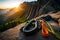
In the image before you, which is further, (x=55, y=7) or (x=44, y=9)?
(x=55, y=7)

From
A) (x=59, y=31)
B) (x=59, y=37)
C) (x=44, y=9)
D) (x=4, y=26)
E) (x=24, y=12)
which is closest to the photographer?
(x=59, y=37)

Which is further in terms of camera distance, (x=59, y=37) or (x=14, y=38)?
(x=14, y=38)

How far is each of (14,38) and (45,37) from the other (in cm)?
334

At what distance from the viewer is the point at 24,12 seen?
168ft

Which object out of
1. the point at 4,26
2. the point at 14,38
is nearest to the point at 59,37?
the point at 14,38

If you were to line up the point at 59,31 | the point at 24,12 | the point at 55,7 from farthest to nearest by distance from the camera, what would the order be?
the point at 24,12
the point at 55,7
the point at 59,31

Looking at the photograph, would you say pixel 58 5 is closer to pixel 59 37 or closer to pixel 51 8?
pixel 51 8

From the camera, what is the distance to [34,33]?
16.9 m

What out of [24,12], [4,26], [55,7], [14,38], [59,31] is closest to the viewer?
[14,38]

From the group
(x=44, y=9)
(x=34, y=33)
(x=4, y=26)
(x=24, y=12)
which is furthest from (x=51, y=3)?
(x=34, y=33)

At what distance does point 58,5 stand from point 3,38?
106ft

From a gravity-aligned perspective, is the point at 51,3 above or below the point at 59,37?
above

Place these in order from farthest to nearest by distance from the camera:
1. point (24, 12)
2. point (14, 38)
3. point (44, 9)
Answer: point (24, 12) → point (44, 9) → point (14, 38)

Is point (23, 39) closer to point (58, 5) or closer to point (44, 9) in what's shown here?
A: point (44, 9)
